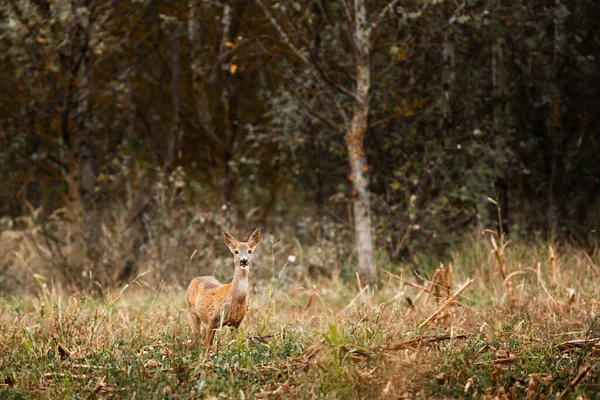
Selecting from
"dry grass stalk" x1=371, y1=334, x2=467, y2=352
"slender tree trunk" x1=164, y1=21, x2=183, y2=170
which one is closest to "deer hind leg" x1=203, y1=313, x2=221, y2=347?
"dry grass stalk" x1=371, y1=334, x2=467, y2=352

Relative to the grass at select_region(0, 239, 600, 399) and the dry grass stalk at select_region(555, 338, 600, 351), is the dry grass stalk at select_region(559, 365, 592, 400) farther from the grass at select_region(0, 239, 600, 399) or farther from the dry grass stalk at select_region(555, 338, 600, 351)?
the dry grass stalk at select_region(555, 338, 600, 351)

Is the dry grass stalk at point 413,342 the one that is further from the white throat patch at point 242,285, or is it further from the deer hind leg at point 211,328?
the deer hind leg at point 211,328

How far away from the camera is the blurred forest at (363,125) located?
387 inches

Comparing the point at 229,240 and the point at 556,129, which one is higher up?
the point at 229,240

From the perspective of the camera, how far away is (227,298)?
5.09 meters

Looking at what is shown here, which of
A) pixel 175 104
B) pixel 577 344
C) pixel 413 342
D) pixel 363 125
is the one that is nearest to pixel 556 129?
pixel 363 125

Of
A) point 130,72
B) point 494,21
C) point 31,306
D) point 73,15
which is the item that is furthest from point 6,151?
point 494,21

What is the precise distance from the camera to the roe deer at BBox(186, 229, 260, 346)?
487cm

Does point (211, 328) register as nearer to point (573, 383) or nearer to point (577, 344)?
point (573, 383)

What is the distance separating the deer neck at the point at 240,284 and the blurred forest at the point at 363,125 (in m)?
4.15

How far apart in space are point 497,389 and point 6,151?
36.5 feet

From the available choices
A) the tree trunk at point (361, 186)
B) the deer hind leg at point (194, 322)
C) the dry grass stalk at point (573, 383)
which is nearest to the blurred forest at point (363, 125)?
the tree trunk at point (361, 186)

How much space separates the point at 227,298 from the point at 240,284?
0.51ft

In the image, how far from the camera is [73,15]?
9.22m
